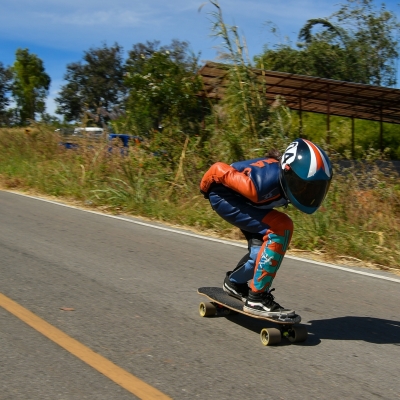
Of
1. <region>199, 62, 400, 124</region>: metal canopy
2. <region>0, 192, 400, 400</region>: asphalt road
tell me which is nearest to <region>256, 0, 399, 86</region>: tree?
<region>199, 62, 400, 124</region>: metal canopy

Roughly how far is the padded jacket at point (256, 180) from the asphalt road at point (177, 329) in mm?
1145

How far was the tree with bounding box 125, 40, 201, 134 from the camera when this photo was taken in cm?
1423

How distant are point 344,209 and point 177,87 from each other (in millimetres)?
6040

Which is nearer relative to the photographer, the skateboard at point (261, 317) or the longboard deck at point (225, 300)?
the skateboard at point (261, 317)

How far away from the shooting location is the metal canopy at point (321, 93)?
46.5 ft

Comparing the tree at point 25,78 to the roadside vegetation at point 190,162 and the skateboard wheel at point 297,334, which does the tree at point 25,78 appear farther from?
the skateboard wheel at point 297,334

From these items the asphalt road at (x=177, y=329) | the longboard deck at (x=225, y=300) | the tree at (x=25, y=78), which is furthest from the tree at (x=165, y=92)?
the tree at (x=25, y=78)

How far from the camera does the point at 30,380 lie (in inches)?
159

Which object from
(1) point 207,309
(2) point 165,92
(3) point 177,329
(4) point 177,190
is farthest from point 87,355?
(2) point 165,92

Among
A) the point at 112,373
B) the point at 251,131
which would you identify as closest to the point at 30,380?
the point at 112,373

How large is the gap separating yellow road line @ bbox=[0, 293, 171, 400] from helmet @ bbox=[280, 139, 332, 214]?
68.3 inches

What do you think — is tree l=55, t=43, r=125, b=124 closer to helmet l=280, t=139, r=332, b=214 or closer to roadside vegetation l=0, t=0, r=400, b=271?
roadside vegetation l=0, t=0, r=400, b=271

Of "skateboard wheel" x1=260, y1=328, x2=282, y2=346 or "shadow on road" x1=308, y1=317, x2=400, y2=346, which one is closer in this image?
"skateboard wheel" x1=260, y1=328, x2=282, y2=346

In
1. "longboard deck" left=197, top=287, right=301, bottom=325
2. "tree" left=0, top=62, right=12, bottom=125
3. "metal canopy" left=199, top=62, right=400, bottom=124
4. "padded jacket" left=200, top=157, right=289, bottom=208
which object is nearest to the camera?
"padded jacket" left=200, top=157, right=289, bottom=208
